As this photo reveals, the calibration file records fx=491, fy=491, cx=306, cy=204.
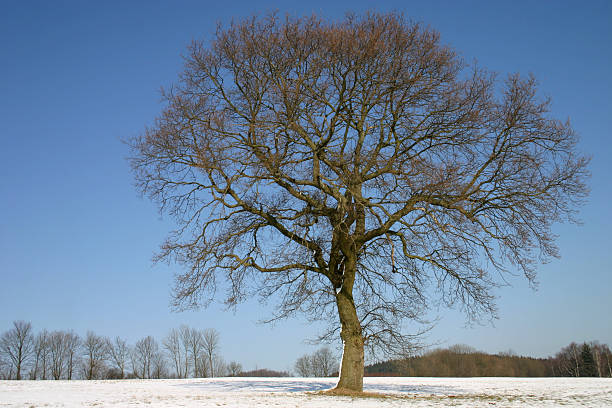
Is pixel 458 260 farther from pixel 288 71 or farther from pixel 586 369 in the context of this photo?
pixel 586 369

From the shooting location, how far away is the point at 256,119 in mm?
14438

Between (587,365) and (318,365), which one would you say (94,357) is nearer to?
(318,365)

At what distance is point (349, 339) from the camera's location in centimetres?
1490

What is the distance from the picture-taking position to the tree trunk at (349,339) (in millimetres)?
14617

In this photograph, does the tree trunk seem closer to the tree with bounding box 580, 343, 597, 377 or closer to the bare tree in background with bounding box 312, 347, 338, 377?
the bare tree in background with bounding box 312, 347, 338, 377

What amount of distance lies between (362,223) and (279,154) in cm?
339

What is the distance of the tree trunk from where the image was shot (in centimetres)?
1462

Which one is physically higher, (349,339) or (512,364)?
(349,339)

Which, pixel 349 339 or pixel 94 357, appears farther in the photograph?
pixel 94 357

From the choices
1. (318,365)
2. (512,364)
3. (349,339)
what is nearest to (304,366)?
(318,365)

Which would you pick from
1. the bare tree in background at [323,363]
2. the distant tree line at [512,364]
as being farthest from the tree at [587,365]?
the bare tree in background at [323,363]

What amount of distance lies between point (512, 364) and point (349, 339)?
77.2 metres

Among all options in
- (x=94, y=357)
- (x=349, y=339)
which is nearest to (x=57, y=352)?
(x=94, y=357)

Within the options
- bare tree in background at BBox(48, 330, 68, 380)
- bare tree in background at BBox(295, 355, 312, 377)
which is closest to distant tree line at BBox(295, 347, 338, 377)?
bare tree in background at BBox(295, 355, 312, 377)
